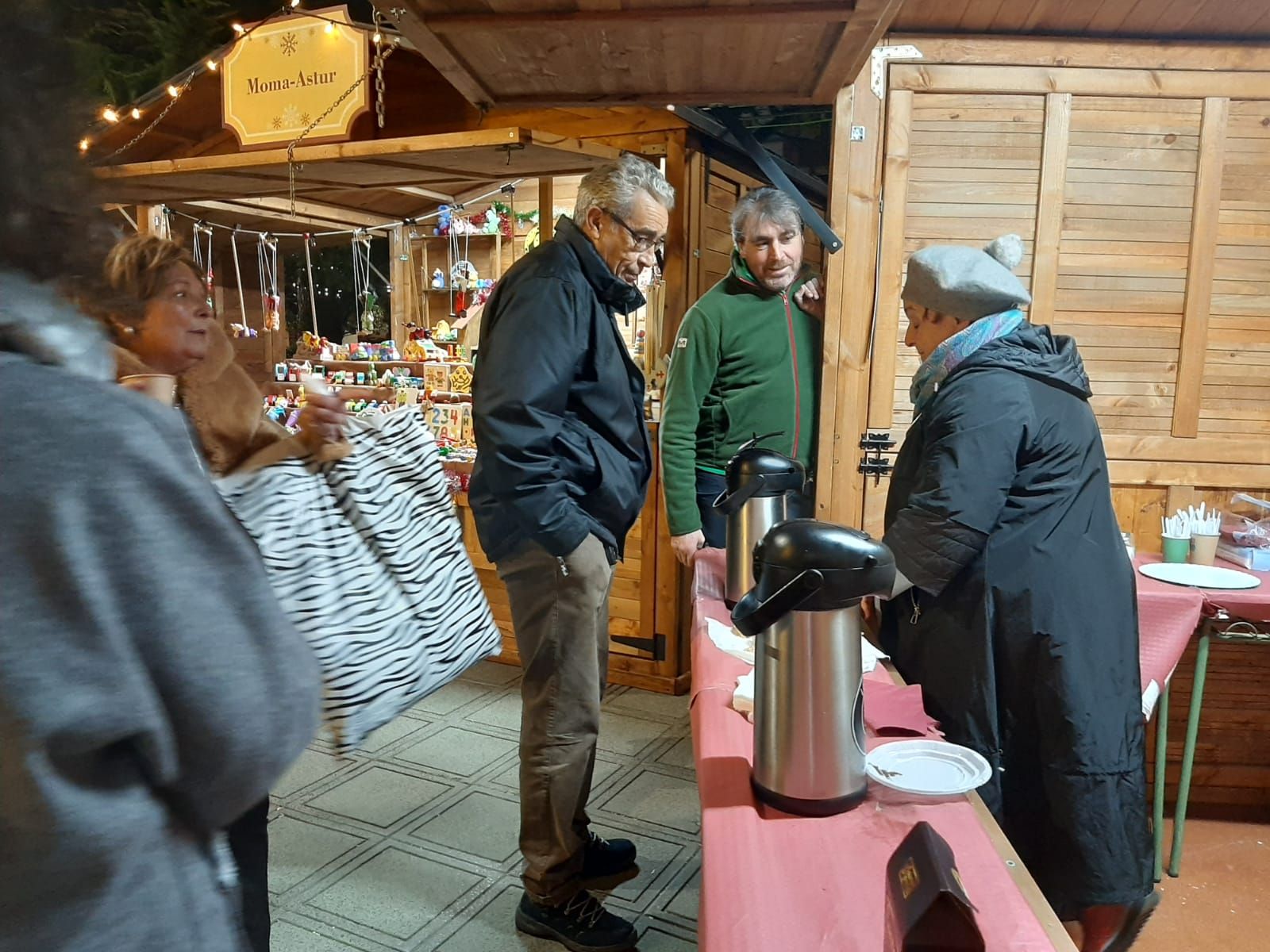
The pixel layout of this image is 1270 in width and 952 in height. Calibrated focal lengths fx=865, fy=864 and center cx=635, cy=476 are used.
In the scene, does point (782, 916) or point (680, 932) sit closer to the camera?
point (782, 916)

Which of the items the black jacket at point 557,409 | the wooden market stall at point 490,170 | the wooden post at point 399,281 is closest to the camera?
the black jacket at point 557,409

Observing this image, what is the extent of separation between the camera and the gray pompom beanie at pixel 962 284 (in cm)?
170

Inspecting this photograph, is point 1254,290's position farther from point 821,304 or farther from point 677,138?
Answer: point 677,138

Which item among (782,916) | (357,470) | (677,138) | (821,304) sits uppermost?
(677,138)

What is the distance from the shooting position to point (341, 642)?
97 centimetres

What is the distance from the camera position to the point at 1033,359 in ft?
5.46

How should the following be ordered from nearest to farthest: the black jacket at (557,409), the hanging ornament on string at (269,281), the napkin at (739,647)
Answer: the napkin at (739,647), the black jacket at (557,409), the hanging ornament on string at (269,281)

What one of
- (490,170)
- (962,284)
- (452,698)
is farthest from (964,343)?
(452,698)

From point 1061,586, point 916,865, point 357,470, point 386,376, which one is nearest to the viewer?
point 916,865

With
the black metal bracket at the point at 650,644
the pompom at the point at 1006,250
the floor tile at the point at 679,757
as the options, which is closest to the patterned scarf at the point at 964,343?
the pompom at the point at 1006,250

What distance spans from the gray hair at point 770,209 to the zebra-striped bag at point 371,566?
1.61 m

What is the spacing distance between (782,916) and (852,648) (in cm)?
36

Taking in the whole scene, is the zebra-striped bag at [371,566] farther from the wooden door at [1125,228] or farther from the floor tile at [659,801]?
the wooden door at [1125,228]

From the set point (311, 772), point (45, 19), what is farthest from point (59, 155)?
point (311, 772)
